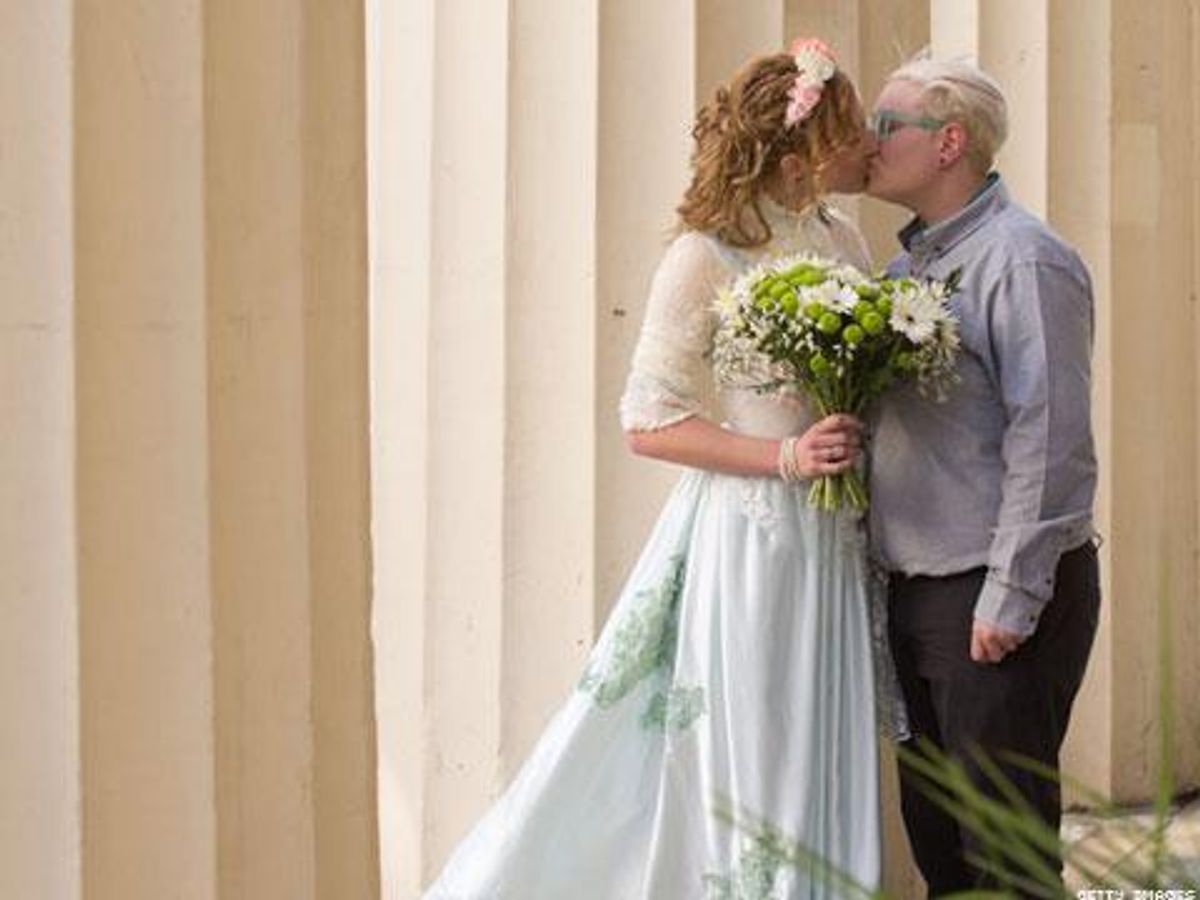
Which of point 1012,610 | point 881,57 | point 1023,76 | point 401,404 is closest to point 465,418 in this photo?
point 401,404

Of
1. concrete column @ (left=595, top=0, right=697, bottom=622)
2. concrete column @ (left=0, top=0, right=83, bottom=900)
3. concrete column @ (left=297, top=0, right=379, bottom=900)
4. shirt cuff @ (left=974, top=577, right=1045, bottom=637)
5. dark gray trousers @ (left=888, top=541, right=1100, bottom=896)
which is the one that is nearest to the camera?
concrete column @ (left=0, top=0, right=83, bottom=900)

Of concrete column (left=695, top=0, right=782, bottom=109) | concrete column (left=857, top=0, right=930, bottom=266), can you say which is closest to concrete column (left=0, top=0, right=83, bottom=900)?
concrete column (left=695, top=0, right=782, bottom=109)

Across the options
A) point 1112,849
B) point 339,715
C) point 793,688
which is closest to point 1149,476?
point 793,688

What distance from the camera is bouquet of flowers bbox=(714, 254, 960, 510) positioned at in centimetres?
628

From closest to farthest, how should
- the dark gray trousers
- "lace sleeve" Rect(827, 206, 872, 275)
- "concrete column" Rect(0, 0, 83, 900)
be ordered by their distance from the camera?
"concrete column" Rect(0, 0, 83, 900)
the dark gray trousers
"lace sleeve" Rect(827, 206, 872, 275)

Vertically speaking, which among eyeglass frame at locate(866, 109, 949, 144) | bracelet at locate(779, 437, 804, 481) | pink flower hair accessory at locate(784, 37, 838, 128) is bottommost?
bracelet at locate(779, 437, 804, 481)

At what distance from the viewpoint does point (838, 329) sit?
20.7 feet

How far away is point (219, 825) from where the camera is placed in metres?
5.06

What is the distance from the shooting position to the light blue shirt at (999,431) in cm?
643

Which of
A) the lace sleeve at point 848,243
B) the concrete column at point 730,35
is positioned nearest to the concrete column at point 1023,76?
the concrete column at point 730,35

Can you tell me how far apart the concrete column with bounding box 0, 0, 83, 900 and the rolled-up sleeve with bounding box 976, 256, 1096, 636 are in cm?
256

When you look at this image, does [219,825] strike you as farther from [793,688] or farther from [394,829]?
[394,829]

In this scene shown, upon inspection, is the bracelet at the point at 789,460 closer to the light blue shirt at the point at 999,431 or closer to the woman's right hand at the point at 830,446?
the woman's right hand at the point at 830,446

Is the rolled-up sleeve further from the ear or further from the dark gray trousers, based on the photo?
the ear
